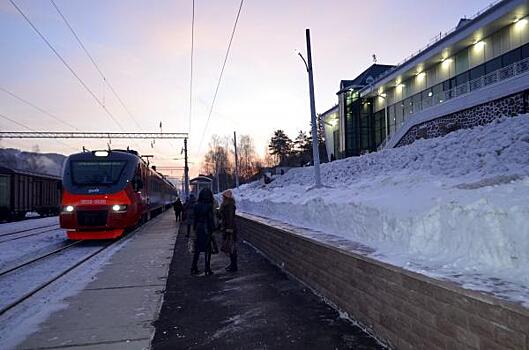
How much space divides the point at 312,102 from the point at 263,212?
4.22m

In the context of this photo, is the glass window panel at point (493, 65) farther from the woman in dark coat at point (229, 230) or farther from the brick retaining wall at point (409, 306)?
the brick retaining wall at point (409, 306)

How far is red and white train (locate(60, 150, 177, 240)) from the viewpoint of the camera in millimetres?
16719

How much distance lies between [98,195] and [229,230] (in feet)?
28.1

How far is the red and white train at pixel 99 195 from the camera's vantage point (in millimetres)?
16719

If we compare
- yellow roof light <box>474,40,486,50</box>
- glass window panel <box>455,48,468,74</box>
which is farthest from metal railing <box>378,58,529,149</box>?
yellow roof light <box>474,40,486,50</box>

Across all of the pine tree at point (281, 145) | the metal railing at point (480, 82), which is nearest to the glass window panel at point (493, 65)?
the metal railing at point (480, 82)

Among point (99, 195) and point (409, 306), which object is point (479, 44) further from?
point (409, 306)

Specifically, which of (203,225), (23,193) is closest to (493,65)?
(203,225)

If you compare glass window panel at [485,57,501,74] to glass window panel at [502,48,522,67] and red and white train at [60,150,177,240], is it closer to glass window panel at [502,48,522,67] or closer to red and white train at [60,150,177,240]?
glass window panel at [502,48,522,67]

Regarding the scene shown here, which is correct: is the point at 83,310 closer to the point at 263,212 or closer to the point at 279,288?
the point at 279,288

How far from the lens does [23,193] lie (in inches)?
1344

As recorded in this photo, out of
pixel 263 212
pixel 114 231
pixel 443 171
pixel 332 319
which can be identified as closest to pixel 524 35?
pixel 443 171

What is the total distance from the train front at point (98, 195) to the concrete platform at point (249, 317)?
27.4ft

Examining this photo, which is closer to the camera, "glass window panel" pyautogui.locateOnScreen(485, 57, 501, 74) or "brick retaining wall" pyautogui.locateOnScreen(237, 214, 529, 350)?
"brick retaining wall" pyautogui.locateOnScreen(237, 214, 529, 350)
